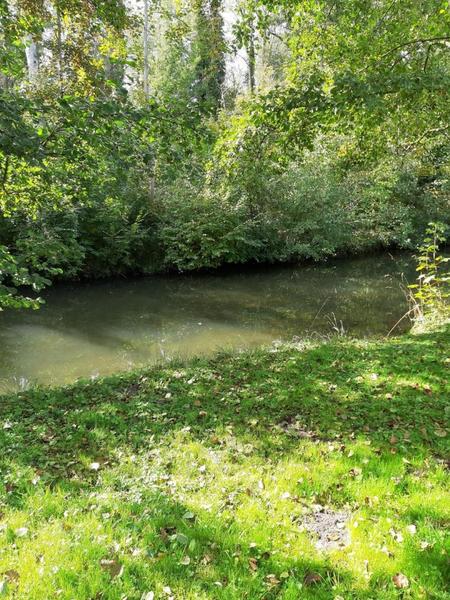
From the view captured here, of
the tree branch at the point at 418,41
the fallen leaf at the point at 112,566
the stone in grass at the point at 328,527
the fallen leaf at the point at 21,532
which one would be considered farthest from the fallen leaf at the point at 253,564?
the tree branch at the point at 418,41

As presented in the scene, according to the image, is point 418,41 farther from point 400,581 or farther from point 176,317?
point 176,317

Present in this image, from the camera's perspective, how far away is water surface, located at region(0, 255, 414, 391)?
9211mm

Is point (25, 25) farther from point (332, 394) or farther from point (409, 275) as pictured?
point (409, 275)

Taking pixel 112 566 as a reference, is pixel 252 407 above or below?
below

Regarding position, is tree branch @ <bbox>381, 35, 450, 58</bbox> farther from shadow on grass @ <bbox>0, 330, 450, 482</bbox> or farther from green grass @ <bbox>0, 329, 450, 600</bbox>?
green grass @ <bbox>0, 329, 450, 600</bbox>

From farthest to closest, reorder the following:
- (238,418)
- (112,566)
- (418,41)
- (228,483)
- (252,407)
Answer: (418,41) → (252,407) → (238,418) → (228,483) → (112,566)

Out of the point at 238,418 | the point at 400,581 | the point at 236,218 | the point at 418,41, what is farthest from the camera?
the point at 236,218

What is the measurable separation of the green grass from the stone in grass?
2.7 inches

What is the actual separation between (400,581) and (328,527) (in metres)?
0.62

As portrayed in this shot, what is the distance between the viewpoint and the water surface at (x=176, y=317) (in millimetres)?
9211

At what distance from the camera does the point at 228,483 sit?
3701mm

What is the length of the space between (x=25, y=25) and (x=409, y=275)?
52.8ft

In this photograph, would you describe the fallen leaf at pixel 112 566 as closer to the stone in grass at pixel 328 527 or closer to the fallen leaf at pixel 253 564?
the fallen leaf at pixel 253 564

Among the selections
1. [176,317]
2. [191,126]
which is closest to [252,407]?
[191,126]
